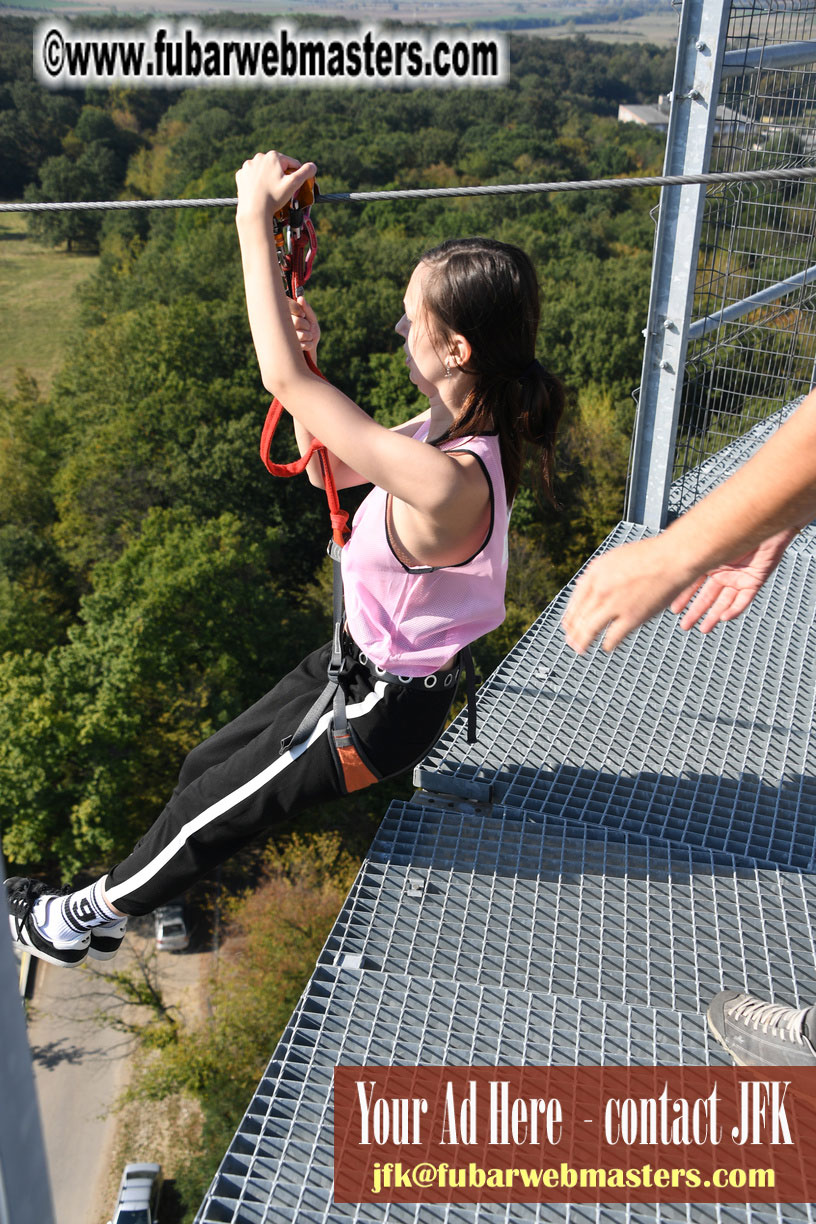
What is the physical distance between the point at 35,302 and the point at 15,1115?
52.0m

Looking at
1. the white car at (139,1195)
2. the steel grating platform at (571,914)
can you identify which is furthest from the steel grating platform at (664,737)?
the white car at (139,1195)

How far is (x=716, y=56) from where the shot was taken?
5.55 m

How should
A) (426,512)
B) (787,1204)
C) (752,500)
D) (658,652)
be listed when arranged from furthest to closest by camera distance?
(658,652) < (787,1204) < (426,512) < (752,500)

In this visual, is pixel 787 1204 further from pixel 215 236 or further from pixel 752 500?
pixel 215 236

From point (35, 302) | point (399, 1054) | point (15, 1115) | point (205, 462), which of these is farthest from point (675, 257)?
point (35, 302)

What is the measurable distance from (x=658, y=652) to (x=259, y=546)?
19.2 meters

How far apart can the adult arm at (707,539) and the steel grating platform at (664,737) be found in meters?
2.49

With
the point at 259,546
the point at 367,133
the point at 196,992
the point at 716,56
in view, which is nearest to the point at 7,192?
the point at 367,133

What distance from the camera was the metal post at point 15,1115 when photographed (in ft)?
4.78

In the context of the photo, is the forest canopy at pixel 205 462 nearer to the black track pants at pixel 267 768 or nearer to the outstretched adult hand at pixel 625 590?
the black track pants at pixel 267 768

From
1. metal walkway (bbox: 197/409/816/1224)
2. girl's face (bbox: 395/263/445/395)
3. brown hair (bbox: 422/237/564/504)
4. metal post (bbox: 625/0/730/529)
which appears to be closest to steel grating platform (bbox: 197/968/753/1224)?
metal walkway (bbox: 197/409/816/1224)

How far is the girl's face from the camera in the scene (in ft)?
8.65

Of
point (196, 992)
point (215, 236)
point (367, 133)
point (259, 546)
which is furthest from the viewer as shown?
point (367, 133)

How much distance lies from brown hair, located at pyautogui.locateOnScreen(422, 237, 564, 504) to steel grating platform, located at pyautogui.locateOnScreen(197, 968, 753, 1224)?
1.72m
